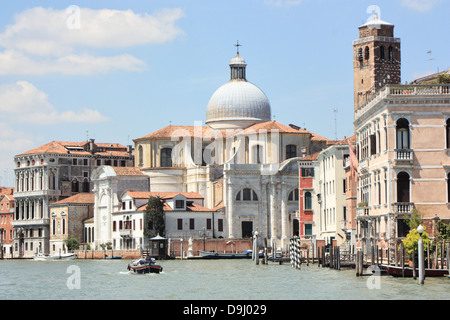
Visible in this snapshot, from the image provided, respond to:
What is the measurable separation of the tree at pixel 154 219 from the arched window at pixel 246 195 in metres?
6.77

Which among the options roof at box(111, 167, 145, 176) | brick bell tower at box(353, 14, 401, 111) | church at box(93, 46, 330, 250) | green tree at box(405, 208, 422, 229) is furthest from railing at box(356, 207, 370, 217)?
roof at box(111, 167, 145, 176)

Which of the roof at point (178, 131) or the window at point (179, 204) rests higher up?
the roof at point (178, 131)

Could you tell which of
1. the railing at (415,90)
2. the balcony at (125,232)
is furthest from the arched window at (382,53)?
the balcony at (125,232)

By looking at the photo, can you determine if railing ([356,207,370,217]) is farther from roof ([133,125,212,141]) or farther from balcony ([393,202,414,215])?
Answer: roof ([133,125,212,141])

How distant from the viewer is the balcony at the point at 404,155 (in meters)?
37.3

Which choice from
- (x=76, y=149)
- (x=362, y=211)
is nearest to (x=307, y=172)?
(x=362, y=211)

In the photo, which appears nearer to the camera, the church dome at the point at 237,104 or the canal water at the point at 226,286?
the canal water at the point at 226,286

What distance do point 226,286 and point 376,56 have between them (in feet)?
81.4

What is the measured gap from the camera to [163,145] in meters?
78.2

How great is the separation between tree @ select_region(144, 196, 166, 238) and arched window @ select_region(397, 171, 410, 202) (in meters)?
32.0

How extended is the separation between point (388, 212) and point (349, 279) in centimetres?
385

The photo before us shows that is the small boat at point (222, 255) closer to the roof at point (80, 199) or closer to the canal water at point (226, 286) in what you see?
the canal water at point (226, 286)

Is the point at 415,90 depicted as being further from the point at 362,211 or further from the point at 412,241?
the point at 412,241

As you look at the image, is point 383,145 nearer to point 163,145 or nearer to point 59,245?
point 163,145
